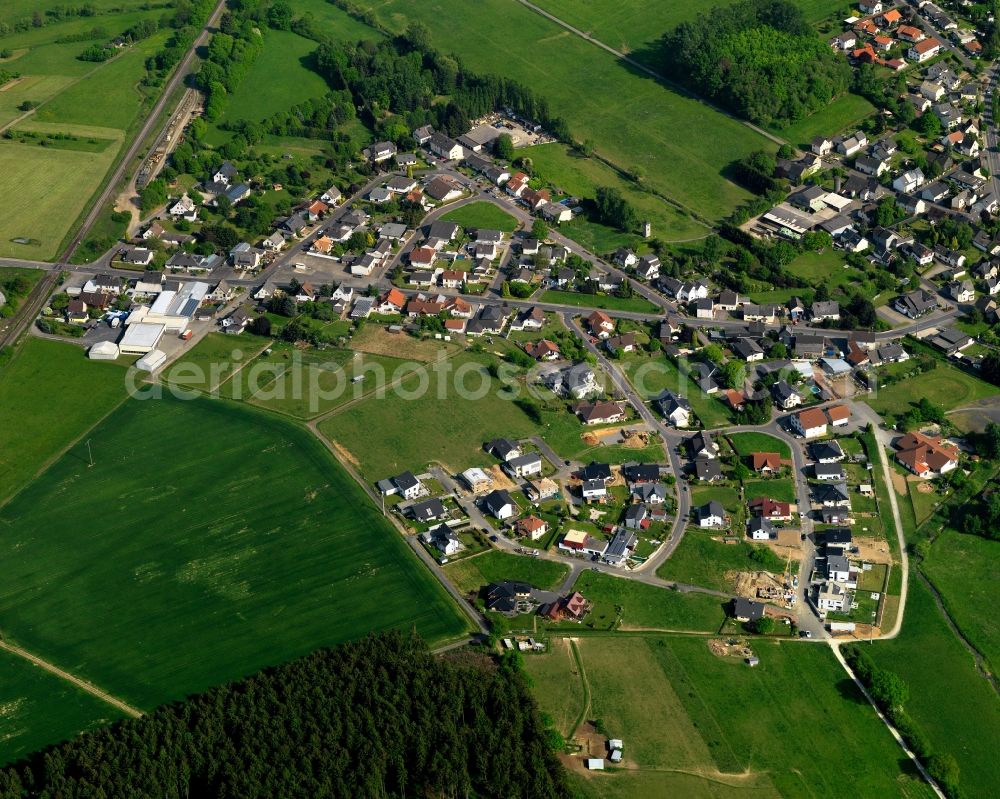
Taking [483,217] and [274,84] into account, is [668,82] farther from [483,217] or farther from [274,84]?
[274,84]

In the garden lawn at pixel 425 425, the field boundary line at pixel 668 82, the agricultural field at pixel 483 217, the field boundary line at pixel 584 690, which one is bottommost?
the garden lawn at pixel 425 425

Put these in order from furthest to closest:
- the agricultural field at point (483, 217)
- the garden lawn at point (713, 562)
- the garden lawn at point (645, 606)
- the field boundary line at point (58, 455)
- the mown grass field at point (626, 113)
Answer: the mown grass field at point (626, 113), the agricultural field at point (483, 217), the field boundary line at point (58, 455), the garden lawn at point (713, 562), the garden lawn at point (645, 606)

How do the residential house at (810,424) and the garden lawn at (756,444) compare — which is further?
the residential house at (810,424)

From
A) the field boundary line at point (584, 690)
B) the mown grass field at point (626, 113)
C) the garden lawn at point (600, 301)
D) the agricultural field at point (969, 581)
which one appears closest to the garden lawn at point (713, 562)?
the field boundary line at point (584, 690)

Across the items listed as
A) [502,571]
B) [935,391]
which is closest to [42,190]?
[502,571]

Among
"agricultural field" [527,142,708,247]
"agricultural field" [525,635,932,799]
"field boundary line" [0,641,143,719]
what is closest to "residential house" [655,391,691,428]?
"agricultural field" [525,635,932,799]

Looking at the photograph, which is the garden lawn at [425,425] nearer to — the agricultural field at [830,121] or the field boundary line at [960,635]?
the field boundary line at [960,635]

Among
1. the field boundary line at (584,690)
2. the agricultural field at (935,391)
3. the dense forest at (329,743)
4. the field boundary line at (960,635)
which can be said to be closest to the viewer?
the dense forest at (329,743)
